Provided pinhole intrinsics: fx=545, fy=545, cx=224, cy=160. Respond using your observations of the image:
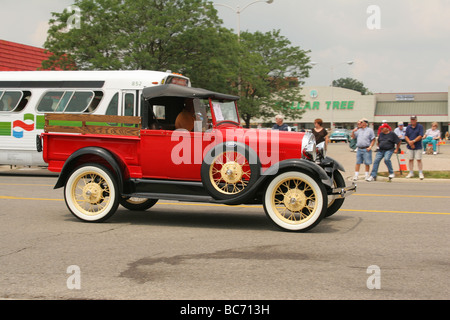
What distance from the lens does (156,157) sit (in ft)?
26.1

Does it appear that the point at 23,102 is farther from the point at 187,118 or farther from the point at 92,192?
the point at 187,118

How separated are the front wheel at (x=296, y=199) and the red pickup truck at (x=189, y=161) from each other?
1 cm

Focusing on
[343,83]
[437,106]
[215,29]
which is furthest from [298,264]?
[343,83]

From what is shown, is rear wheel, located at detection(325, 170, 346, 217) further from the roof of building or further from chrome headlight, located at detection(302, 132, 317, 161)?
the roof of building

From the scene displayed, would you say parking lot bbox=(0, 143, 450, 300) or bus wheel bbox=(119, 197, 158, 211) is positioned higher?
bus wheel bbox=(119, 197, 158, 211)

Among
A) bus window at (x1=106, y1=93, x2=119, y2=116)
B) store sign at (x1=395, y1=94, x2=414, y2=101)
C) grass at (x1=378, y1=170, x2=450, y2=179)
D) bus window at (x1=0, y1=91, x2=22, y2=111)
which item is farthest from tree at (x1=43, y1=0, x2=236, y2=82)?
store sign at (x1=395, y1=94, x2=414, y2=101)

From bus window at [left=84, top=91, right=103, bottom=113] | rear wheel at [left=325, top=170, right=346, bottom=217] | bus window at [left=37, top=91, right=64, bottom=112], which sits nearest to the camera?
rear wheel at [left=325, top=170, right=346, bottom=217]

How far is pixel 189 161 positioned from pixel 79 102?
872 centimetres

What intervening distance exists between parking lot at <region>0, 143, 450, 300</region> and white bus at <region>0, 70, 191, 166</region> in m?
5.87

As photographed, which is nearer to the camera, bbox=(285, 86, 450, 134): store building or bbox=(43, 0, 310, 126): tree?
bbox=(43, 0, 310, 126): tree

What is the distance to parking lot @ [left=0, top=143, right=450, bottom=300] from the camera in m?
4.67

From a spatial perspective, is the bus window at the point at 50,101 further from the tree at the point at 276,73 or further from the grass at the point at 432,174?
the tree at the point at 276,73

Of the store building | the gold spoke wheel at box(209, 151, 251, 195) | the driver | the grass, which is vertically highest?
the store building
